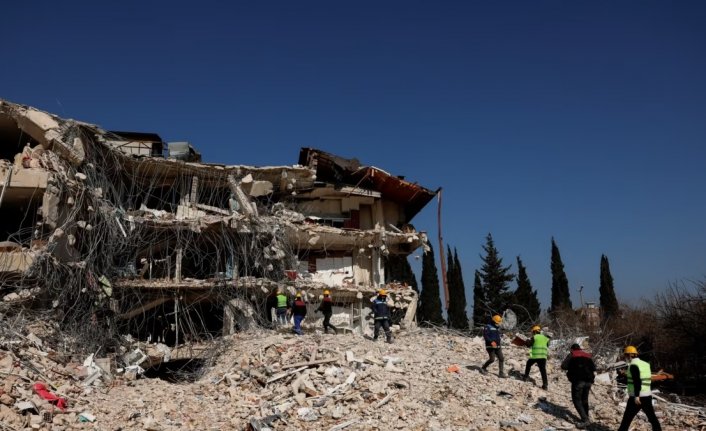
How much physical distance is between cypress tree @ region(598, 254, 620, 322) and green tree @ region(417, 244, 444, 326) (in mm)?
11259

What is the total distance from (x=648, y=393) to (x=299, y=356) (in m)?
8.17

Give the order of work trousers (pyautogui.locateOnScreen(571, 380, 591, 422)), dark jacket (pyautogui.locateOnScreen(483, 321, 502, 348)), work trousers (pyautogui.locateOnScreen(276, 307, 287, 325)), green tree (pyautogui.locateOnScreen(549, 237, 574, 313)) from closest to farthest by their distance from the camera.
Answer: work trousers (pyautogui.locateOnScreen(571, 380, 591, 422)) < dark jacket (pyautogui.locateOnScreen(483, 321, 502, 348)) < work trousers (pyautogui.locateOnScreen(276, 307, 287, 325)) < green tree (pyautogui.locateOnScreen(549, 237, 574, 313))

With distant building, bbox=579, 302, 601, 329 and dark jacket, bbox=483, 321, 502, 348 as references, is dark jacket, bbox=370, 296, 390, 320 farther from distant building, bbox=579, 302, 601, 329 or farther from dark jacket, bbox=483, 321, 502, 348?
distant building, bbox=579, 302, 601, 329

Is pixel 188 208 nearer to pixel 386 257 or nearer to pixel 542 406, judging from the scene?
pixel 386 257

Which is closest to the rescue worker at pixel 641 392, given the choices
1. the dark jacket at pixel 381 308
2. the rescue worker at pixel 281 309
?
the dark jacket at pixel 381 308

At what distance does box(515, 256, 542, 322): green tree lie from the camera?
127 feet

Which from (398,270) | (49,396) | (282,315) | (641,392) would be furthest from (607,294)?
(49,396)

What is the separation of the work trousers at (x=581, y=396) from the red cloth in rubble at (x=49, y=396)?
10575mm

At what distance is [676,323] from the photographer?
23406 millimetres

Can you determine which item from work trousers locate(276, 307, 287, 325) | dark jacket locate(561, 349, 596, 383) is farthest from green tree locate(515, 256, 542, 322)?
dark jacket locate(561, 349, 596, 383)

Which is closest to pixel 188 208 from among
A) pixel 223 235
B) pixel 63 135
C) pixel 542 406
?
pixel 223 235

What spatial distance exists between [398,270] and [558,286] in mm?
12706

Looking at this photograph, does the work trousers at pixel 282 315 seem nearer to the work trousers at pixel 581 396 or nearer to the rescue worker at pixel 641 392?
the work trousers at pixel 581 396

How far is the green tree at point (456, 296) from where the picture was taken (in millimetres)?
36997
